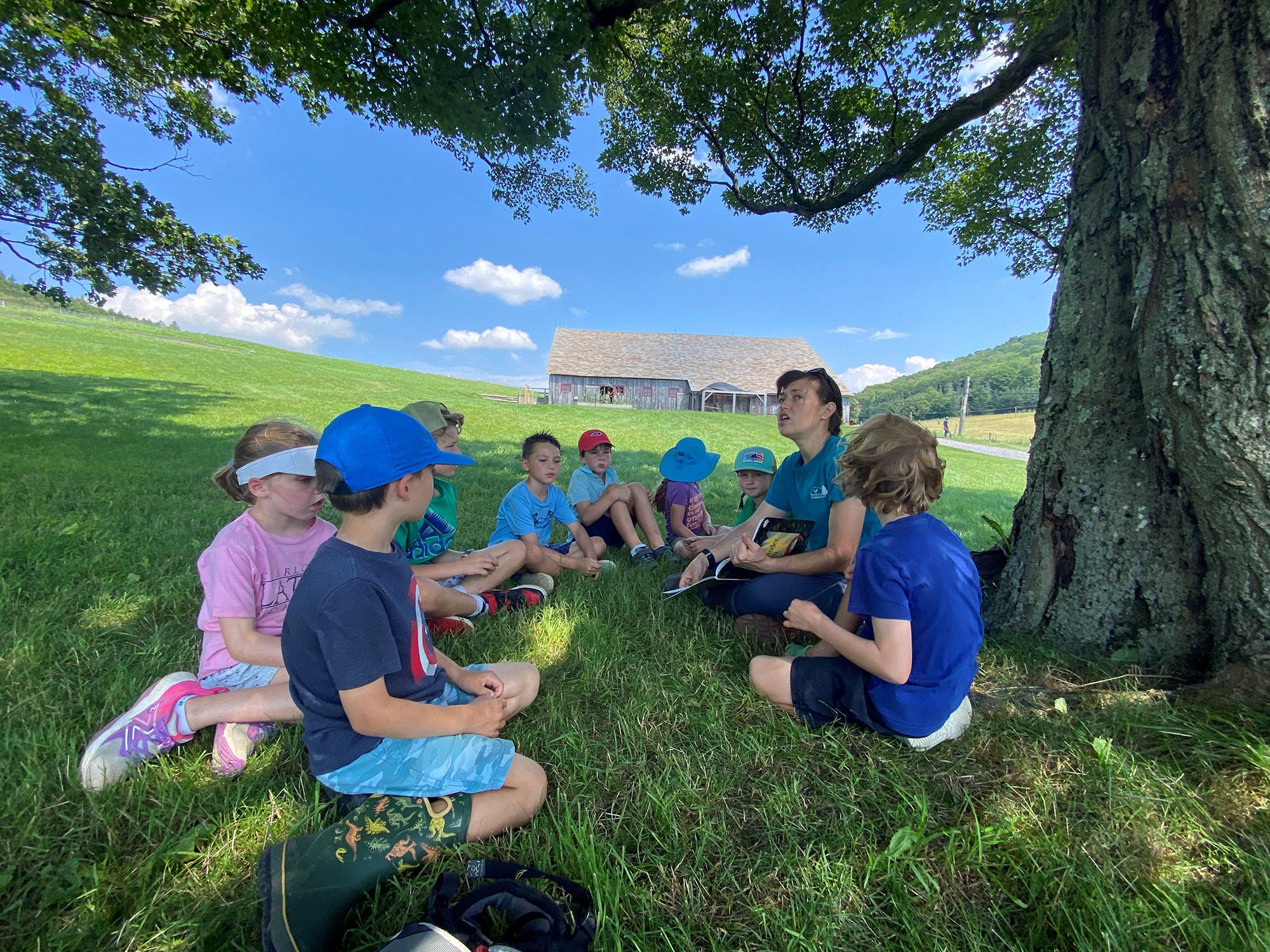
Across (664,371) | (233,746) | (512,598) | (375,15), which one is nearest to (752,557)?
(512,598)

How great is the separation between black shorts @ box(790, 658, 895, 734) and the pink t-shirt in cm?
224

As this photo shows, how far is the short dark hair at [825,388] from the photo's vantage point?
3.12 meters

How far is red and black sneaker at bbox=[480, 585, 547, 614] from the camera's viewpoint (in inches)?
136

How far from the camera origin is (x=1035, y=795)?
1.81m

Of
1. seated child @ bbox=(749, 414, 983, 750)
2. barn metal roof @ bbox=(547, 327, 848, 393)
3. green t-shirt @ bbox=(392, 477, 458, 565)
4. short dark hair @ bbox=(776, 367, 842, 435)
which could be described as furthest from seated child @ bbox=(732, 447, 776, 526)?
barn metal roof @ bbox=(547, 327, 848, 393)

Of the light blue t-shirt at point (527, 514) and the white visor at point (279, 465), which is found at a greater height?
the white visor at point (279, 465)

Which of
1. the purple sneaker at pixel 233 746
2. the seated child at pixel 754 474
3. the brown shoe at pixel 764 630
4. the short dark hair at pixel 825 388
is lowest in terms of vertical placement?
the purple sneaker at pixel 233 746

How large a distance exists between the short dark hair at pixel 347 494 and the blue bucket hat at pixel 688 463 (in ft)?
11.2

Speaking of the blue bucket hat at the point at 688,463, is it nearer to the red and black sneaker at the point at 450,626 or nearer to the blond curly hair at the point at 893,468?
the red and black sneaker at the point at 450,626

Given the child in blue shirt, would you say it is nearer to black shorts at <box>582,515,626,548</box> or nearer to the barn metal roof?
black shorts at <box>582,515,626,548</box>

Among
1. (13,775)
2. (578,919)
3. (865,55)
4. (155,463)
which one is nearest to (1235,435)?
(578,919)

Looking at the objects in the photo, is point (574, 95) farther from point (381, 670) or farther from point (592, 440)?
point (381, 670)

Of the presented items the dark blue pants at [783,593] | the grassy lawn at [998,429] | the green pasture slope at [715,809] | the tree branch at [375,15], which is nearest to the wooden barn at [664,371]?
the grassy lawn at [998,429]

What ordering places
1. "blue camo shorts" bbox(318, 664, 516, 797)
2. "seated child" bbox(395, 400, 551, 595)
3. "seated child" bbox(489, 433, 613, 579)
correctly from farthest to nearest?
"seated child" bbox(489, 433, 613, 579), "seated child" bbox(395, 400, 551, 595), "blue camo shorts" bbox(318, 664, 516, 797)
